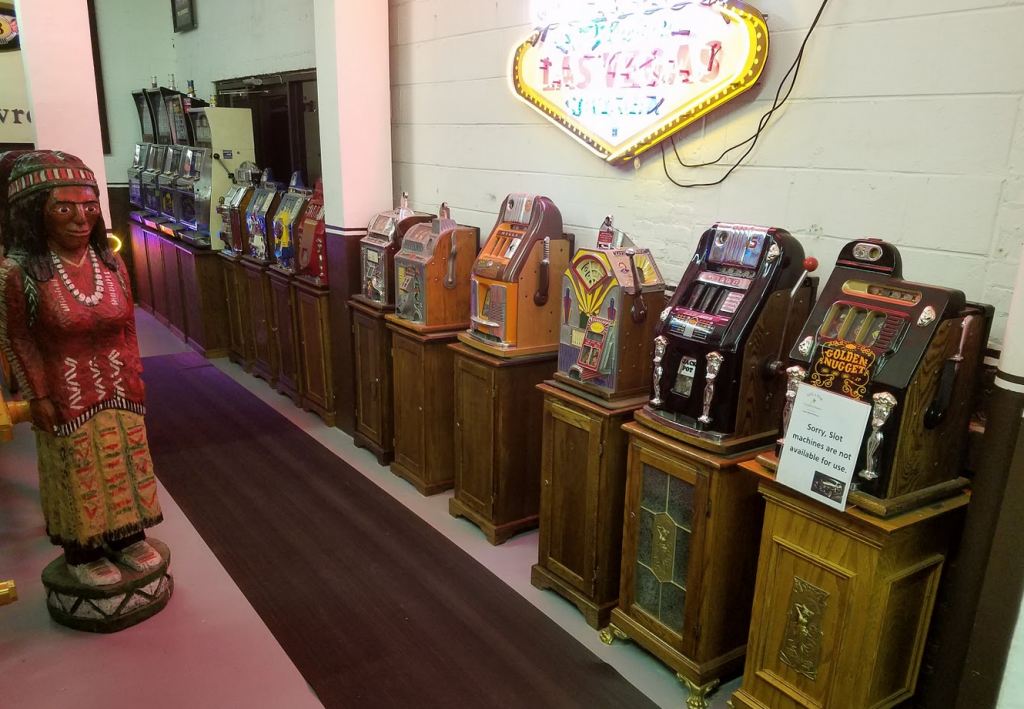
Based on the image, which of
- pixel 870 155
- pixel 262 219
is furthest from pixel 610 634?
pixel 262 219

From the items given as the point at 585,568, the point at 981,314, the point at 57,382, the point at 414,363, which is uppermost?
the point at 981,314

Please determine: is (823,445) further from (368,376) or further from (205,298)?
(205,298)

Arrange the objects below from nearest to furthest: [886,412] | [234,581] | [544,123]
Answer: [886,412]
[234,581]
[544,123]

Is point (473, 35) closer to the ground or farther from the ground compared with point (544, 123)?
farther from the ground

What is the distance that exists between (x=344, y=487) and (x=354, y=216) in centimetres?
165

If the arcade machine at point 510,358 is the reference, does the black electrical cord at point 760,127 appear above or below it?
above

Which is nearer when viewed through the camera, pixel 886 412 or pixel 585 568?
pixel 886 412

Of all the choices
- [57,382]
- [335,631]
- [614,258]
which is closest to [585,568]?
[335,631]

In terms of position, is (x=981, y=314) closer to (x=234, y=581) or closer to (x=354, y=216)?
(x=234, y=581)

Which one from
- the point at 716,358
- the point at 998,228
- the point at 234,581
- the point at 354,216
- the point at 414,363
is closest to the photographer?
the point at 998,228

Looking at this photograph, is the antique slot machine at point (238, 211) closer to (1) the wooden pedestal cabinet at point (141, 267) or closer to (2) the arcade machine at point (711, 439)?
(1) the wooden pedestal cabinet at point (141, 267)

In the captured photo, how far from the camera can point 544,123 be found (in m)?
3.56

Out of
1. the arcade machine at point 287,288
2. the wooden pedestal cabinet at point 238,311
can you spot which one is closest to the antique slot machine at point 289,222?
the arcade machine at point 287,288

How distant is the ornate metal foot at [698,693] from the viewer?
2400 millimetres
